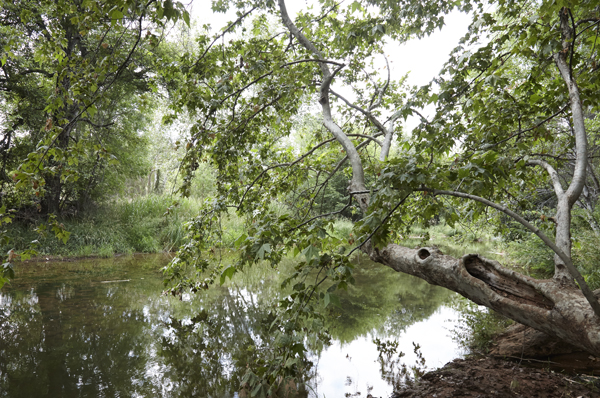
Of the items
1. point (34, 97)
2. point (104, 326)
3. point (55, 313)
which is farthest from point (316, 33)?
point (34, 97)

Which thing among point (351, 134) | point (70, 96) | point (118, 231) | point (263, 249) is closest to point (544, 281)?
point (263, 249)

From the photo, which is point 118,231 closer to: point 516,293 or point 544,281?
point 516,293

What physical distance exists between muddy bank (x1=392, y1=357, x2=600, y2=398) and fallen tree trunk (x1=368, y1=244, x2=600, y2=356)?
1.22 metres

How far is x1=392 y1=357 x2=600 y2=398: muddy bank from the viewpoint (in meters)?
2.44

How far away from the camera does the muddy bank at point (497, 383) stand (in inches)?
96.0

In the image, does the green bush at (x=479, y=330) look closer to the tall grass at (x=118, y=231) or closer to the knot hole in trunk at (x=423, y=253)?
the knot hole in trunk at (x=423, y=253)

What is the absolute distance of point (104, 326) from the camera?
4094 mm

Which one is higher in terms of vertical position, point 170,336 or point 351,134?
point 351,134

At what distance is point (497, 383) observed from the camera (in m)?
2.63

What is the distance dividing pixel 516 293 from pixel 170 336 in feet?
12.5

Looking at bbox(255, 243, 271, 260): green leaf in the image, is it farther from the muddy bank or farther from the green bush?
the green bush

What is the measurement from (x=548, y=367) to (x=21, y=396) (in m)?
4.71

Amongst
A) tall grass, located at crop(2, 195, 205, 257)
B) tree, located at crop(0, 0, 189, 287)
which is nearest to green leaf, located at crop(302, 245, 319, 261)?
tree, located at crop(0, 0, 189, 287)

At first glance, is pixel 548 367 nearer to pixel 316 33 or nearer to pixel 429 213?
pixel 429 213
